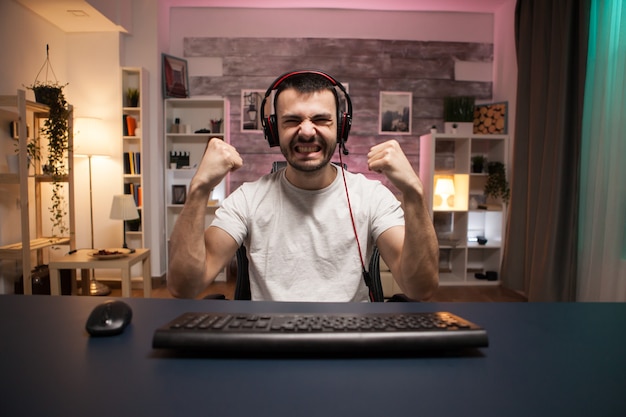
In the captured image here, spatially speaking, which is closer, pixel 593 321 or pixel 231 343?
pixel 231 343

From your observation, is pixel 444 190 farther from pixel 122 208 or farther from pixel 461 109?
pixel 122 208

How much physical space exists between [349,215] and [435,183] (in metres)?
3.29

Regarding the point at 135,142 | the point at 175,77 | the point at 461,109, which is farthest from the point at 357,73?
the point at 135,142

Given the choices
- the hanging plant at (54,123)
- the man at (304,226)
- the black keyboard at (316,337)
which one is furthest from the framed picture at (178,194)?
the black keyboard at (316,337)

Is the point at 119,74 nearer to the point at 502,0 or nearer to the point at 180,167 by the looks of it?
the point at 180,167

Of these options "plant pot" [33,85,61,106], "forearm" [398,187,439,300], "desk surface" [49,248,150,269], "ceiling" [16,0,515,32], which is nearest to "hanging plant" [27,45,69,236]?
"plant pot" [33,85,61,106]

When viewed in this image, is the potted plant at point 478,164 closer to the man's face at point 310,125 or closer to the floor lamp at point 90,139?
the man's face at point 310,125

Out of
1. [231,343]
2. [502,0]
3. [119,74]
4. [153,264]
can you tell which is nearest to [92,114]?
[119,74]

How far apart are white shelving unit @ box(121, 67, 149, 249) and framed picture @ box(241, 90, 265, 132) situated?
1035 mm

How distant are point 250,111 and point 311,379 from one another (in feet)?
14.2

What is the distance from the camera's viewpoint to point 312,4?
14.4 ft

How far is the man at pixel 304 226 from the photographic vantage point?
1.16 metres

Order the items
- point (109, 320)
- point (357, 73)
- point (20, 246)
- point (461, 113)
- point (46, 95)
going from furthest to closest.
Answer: point (357, 73) → point (461, 113) → point (46, 95) → point (20, 246) → point (109, 320)

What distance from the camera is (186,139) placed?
4.49 m
